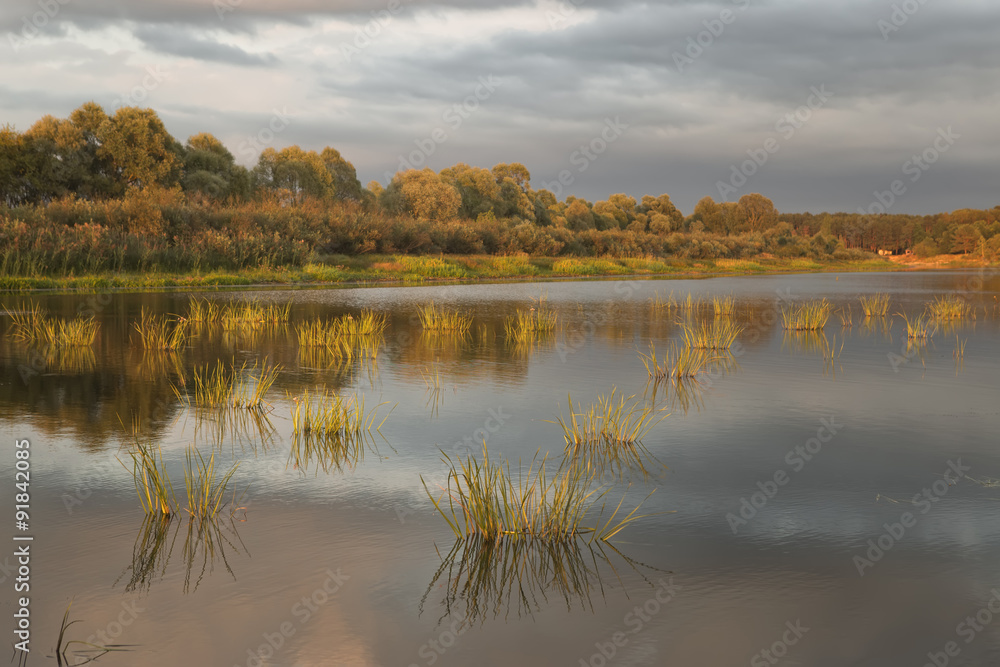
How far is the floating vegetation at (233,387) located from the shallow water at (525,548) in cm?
32

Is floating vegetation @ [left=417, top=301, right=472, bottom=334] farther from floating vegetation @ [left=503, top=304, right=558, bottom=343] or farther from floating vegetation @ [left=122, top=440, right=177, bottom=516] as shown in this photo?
floating vegetation @ [left=122, top=440, right=177, bottom=516]

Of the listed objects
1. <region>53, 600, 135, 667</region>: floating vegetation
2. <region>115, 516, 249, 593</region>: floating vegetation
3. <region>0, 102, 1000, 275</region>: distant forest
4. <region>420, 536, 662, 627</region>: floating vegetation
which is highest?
<region>0, 102, 1000, 275</region>: distant forest

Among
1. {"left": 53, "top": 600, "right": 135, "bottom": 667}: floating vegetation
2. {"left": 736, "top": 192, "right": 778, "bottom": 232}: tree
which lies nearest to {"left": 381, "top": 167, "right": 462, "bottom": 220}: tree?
{"left": 53, "top": 600, "right": 135, "bottom": 667}: floating vegetation

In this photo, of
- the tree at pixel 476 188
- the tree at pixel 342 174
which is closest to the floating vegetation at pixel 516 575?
the tree at pixel 476 188

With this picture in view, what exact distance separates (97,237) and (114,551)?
32955mm

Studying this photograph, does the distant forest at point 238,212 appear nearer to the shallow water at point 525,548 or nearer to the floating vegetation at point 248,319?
the floating vegetation at point 248,319

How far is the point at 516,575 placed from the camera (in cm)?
534

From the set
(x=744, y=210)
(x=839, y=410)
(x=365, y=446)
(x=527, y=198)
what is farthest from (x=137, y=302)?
(x=744, y=210)

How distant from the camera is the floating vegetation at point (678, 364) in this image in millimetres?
13555

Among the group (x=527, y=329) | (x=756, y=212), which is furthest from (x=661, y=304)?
(x=756, y=212)

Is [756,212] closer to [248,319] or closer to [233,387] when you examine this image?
[248,319]

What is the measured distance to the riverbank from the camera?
110 feet

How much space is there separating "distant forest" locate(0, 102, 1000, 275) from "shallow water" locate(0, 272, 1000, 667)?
2638 centimetres

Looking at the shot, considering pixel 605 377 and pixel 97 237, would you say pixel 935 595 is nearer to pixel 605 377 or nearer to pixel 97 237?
pixel 605 377
